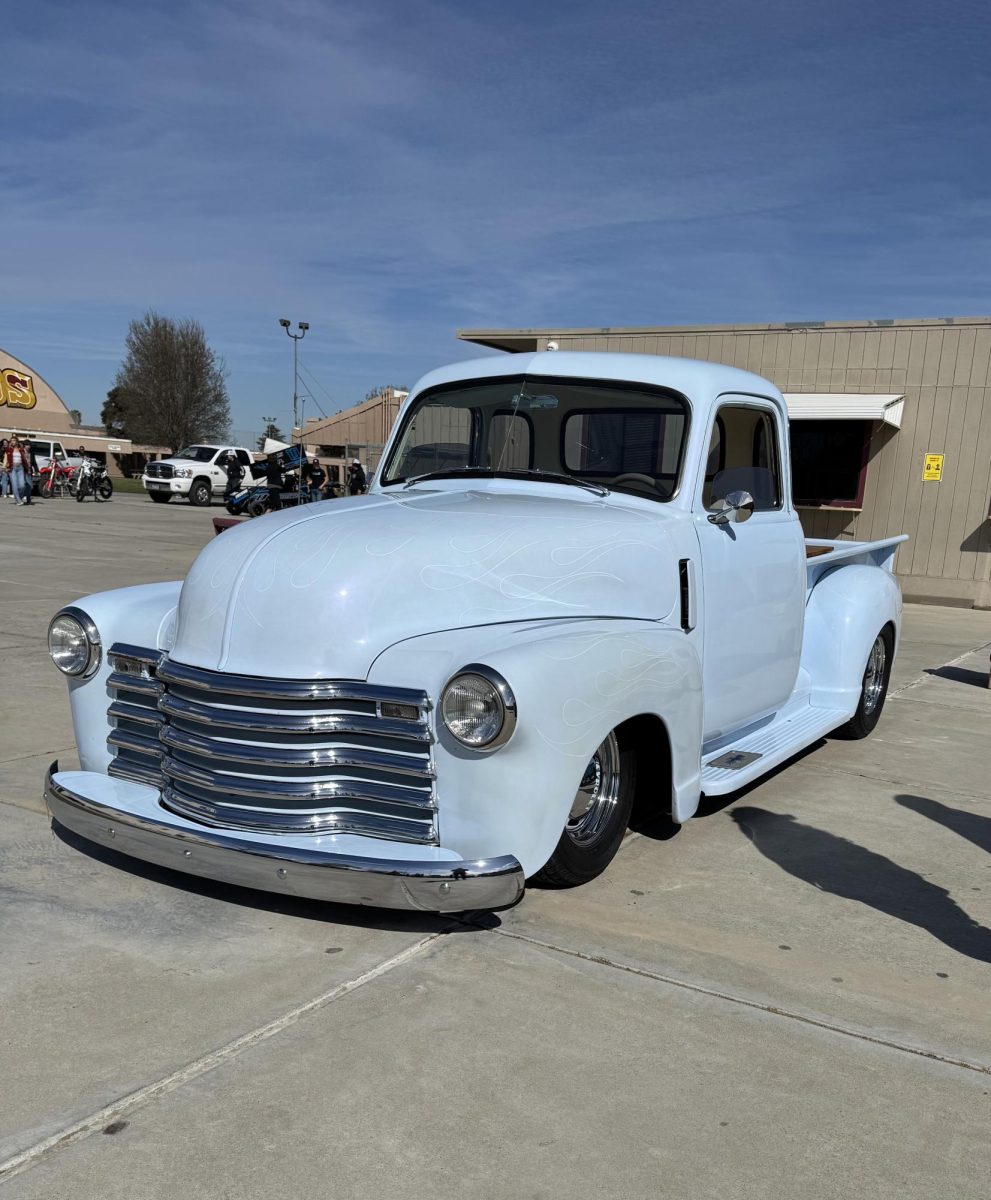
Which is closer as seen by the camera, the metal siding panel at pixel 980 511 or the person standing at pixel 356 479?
the metal siding panel at pixel 980 511

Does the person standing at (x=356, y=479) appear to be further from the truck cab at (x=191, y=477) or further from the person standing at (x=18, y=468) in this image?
the person standing at (x=18, y=468)

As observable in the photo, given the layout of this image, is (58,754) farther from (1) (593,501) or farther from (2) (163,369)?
(2) (163,369)

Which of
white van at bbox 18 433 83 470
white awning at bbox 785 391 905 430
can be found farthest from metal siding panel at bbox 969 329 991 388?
white van at bbox 18 433 83 470

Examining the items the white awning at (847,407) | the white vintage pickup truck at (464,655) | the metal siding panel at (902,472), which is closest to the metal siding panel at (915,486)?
the metal siding panel at (902,472)

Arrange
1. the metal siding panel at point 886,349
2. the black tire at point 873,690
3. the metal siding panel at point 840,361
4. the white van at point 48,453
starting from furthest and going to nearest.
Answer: the white van at point 48,453 → the metal siding panel at point 840,361 → the metal siding panel at point 886,349 → the black tire at point 873,690

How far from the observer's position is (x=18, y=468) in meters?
25.3

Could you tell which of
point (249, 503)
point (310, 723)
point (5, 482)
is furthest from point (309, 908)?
point (5, 482)

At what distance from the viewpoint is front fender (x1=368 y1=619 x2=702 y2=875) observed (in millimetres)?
3156

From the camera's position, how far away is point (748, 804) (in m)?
5.04

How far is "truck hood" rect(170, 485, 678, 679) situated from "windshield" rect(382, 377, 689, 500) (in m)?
0.42

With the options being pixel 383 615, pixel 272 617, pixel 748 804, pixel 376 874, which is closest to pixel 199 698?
pixel 272 617

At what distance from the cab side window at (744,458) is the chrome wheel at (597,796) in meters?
1.29

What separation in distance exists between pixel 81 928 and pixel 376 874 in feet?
3.42

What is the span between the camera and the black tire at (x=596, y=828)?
3.66 m
